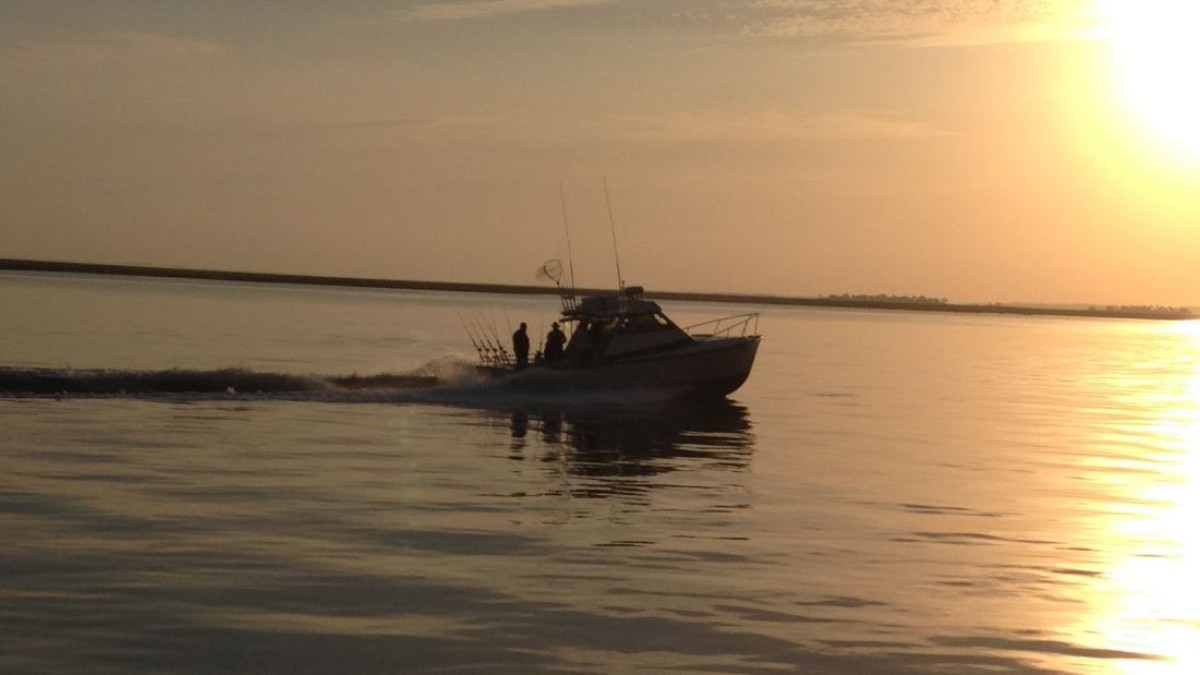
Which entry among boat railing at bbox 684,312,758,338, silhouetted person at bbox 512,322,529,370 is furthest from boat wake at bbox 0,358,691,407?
boat railing at bbox 684,312,758,338

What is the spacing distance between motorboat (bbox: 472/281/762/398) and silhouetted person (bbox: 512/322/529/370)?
0.49 ft

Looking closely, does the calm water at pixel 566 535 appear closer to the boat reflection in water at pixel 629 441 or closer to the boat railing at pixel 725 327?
the boat reflection in water at pixel 629 441

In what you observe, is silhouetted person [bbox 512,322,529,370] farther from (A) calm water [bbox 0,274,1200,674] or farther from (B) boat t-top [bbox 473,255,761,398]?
(A) calm water [bbox 0,274,1200,674]

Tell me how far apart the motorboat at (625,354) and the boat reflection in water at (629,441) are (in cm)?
80

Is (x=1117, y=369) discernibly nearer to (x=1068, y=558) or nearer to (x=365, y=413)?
(x=365, y=413)

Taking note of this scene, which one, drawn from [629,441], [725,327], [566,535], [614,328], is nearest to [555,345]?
[614,328]

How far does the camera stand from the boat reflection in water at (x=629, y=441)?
25208 millimetres

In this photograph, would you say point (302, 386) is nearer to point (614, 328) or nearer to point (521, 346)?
point (521, 346)

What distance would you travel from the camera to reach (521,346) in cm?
3884

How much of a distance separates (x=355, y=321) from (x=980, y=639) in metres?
82.1

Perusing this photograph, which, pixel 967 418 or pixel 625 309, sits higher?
pixel 625 309

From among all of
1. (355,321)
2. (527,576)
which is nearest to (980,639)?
(527,576)

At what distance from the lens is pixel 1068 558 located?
18.0 meters

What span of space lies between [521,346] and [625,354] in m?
2.64
